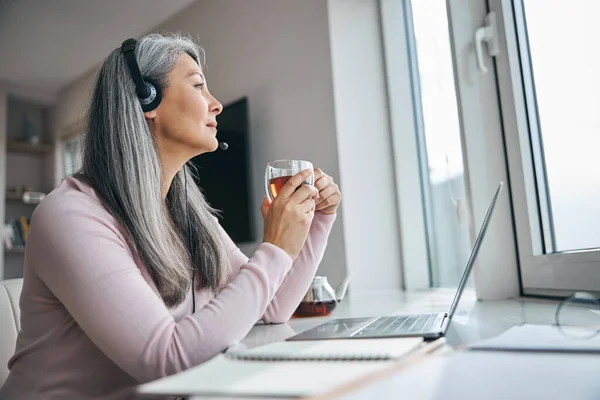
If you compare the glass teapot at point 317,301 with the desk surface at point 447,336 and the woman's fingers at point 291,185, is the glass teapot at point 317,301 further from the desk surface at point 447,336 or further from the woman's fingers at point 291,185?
the woman's fingers at point 291,185

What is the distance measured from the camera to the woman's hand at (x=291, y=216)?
0.87 m

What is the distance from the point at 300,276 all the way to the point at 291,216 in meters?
0.32

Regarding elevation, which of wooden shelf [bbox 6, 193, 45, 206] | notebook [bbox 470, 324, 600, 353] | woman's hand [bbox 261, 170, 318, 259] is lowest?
notebook [bbox 470, 324, 600, 353]

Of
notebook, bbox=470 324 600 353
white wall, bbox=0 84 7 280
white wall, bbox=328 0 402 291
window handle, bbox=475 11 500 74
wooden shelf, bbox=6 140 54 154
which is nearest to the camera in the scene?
notebook, bbox=470 324 600 353

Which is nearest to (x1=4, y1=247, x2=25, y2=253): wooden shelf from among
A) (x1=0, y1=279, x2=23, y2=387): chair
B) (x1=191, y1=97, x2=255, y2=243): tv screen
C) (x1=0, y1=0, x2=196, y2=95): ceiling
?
(x1=0, y1=0, x2=196, y2=95): ceiling

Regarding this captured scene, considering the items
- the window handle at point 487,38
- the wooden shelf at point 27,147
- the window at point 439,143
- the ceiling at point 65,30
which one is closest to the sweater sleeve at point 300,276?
the window handle at point 487,38

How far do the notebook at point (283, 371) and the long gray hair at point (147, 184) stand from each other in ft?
1.40

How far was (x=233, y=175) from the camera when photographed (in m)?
3.19

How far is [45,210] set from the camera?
824mm

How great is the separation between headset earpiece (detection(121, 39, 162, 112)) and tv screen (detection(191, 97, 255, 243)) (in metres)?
1.98

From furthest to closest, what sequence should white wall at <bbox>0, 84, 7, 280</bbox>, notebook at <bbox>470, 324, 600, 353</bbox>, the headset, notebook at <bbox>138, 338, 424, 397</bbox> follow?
white wall at <bbox>0, 84, 7, 280</bbox>, the headset, notebook at <bbox>470, 324, 600, 353</bbox>, notebook at <bbox>138, 338, 424, 397</bbox>

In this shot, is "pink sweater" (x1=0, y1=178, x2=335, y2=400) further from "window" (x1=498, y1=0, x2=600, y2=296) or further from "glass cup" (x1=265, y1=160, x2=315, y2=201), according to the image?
"window" (x1=498, y1=0, x2=600, y2=296)

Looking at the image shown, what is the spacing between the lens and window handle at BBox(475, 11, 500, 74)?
158cm

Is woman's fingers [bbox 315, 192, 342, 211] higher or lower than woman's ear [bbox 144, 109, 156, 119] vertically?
lower
